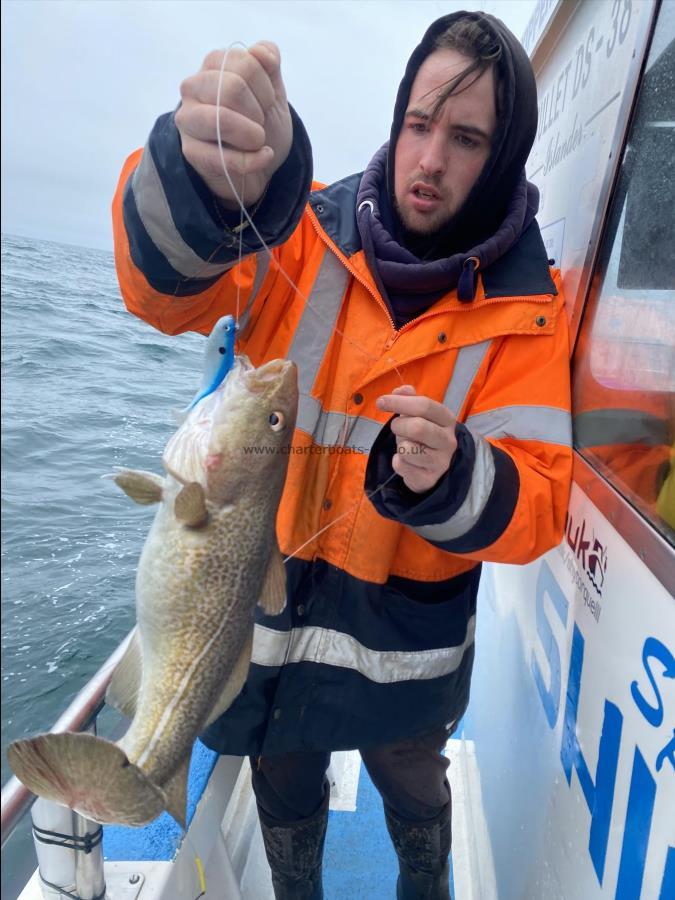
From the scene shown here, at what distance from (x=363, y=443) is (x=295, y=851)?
1542mm

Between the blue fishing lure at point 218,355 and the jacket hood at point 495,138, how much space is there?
1039 mm

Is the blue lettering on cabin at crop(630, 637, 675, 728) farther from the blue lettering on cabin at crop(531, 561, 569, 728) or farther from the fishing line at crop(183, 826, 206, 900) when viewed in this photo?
the fishing line at crop(183, 826, 206, 900)

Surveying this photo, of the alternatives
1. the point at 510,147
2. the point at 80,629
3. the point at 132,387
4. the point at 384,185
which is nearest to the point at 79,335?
the point at 132,387

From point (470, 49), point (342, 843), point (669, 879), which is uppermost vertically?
point (470, 49)

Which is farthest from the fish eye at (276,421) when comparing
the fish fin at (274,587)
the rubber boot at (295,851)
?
the rubber boot at (295,851)

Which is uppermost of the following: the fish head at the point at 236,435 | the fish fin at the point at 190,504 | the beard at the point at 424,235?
the beard at the point at 424,235

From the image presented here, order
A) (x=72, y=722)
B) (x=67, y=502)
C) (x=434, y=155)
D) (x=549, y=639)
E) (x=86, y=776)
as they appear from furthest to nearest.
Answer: (x=67, y=502), (x=549, y=639), (x=434, y=155), (x=72, y=722), (x=86, y=776)

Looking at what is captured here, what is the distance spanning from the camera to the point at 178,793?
1.44m

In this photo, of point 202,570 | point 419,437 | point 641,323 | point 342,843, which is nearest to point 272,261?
point 419,437

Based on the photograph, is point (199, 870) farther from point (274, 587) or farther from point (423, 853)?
point (274, 587)

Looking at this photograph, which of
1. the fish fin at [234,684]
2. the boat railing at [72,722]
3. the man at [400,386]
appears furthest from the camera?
the man at [400,386]

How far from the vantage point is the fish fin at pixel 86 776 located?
3.80 feet

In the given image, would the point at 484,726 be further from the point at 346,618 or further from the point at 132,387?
the point at 132,387

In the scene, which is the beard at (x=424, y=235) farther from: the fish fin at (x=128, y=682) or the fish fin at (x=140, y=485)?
the fish fin at (x=128, y=682)
